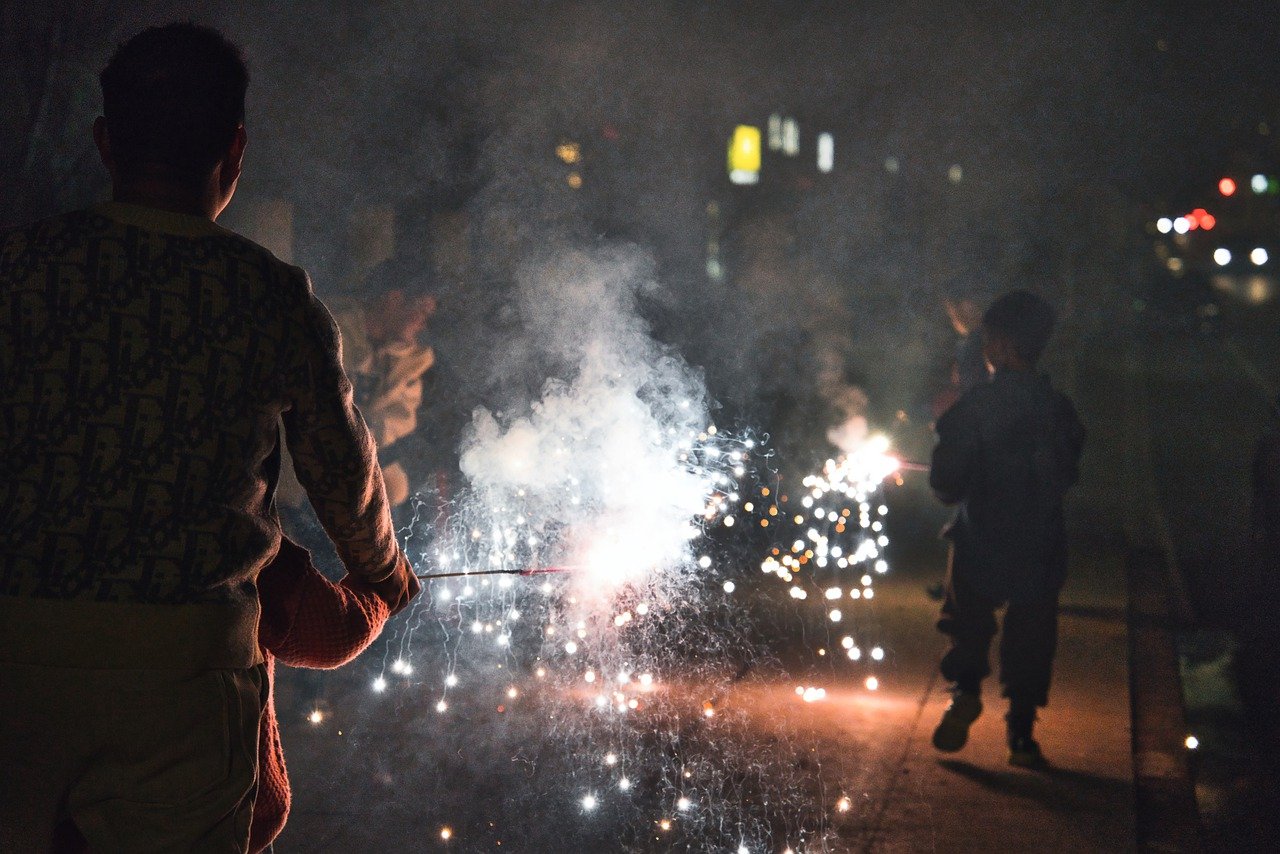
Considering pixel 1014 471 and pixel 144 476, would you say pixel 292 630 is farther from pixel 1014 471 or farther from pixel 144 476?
pixel 1014 471

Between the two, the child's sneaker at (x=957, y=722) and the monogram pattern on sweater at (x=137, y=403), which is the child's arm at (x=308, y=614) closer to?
the monogram pattern on sweater at (x=137, y=403)

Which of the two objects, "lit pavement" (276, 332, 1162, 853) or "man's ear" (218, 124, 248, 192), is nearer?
"man's ear" (218, 124, 248, 192)

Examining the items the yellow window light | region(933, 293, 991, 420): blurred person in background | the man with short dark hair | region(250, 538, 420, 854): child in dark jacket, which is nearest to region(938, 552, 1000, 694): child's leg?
region(933, 293, 991, 420): blurred person in background

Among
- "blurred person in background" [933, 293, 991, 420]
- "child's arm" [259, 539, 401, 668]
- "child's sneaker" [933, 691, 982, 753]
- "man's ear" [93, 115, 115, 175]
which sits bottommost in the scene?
"child's sneaker" [933, 691, 982, 753]

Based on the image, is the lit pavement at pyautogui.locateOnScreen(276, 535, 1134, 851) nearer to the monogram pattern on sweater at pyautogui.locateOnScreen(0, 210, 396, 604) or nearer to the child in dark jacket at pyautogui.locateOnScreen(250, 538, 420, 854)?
the child in dark jacket at pyautogui.locateOnScreen(250, 538, 420, 854)

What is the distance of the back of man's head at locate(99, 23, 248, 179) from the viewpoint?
1519 mm

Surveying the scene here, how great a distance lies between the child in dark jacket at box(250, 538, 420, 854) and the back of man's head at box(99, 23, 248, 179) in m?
0.63

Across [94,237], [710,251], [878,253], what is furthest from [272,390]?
[878,253]

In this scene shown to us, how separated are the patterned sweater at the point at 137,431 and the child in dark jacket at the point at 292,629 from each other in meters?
0.15

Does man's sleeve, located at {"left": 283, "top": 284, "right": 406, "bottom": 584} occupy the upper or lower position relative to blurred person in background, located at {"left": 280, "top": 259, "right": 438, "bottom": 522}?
lower

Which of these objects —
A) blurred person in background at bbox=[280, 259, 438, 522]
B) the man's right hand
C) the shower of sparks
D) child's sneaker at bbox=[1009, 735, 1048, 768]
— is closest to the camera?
the man's right hand

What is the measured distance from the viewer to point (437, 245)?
4.80m

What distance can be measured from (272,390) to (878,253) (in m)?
8.23

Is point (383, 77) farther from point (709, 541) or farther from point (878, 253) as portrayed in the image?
point (878, 253)
